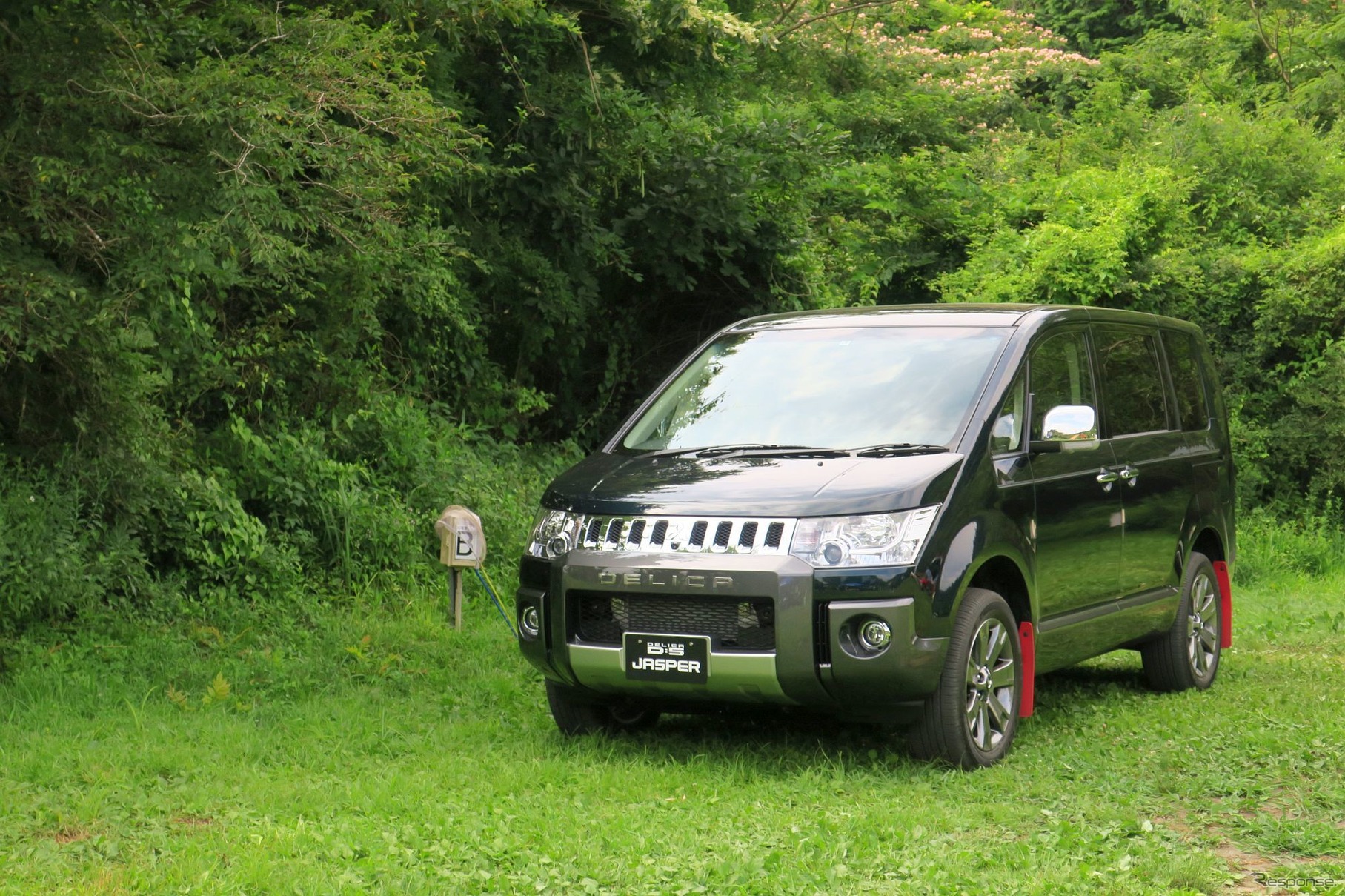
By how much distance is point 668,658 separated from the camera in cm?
603

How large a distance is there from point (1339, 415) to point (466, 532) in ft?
27.9

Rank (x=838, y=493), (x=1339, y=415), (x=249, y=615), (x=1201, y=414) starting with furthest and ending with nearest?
(x=1339, y=415), (x=249, y=615), (x=1201, y=414), (x=838, y=493)

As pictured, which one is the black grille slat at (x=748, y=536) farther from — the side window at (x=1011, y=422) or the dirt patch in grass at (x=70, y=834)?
the dirt patch in grass at (x=70, y=834)

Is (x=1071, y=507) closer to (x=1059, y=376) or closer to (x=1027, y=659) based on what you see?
(x=1059, y=376)

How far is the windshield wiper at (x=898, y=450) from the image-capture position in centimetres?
630

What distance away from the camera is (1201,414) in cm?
867

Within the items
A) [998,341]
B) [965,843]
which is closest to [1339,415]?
[998,341]

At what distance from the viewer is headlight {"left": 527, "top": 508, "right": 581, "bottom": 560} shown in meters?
6.41

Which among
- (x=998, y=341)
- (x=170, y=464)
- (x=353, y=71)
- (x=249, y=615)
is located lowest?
(x=249, y=615)

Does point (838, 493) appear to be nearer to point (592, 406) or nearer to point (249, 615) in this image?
point (249, 615)

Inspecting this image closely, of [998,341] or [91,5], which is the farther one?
[91,5]

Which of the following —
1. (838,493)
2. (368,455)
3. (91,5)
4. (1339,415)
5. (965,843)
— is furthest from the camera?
(1339,415)

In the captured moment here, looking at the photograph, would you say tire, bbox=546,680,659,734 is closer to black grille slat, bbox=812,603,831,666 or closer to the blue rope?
black grille slat, bbox=812,603,831,666

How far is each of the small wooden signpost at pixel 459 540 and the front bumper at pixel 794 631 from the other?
3.33 meters
